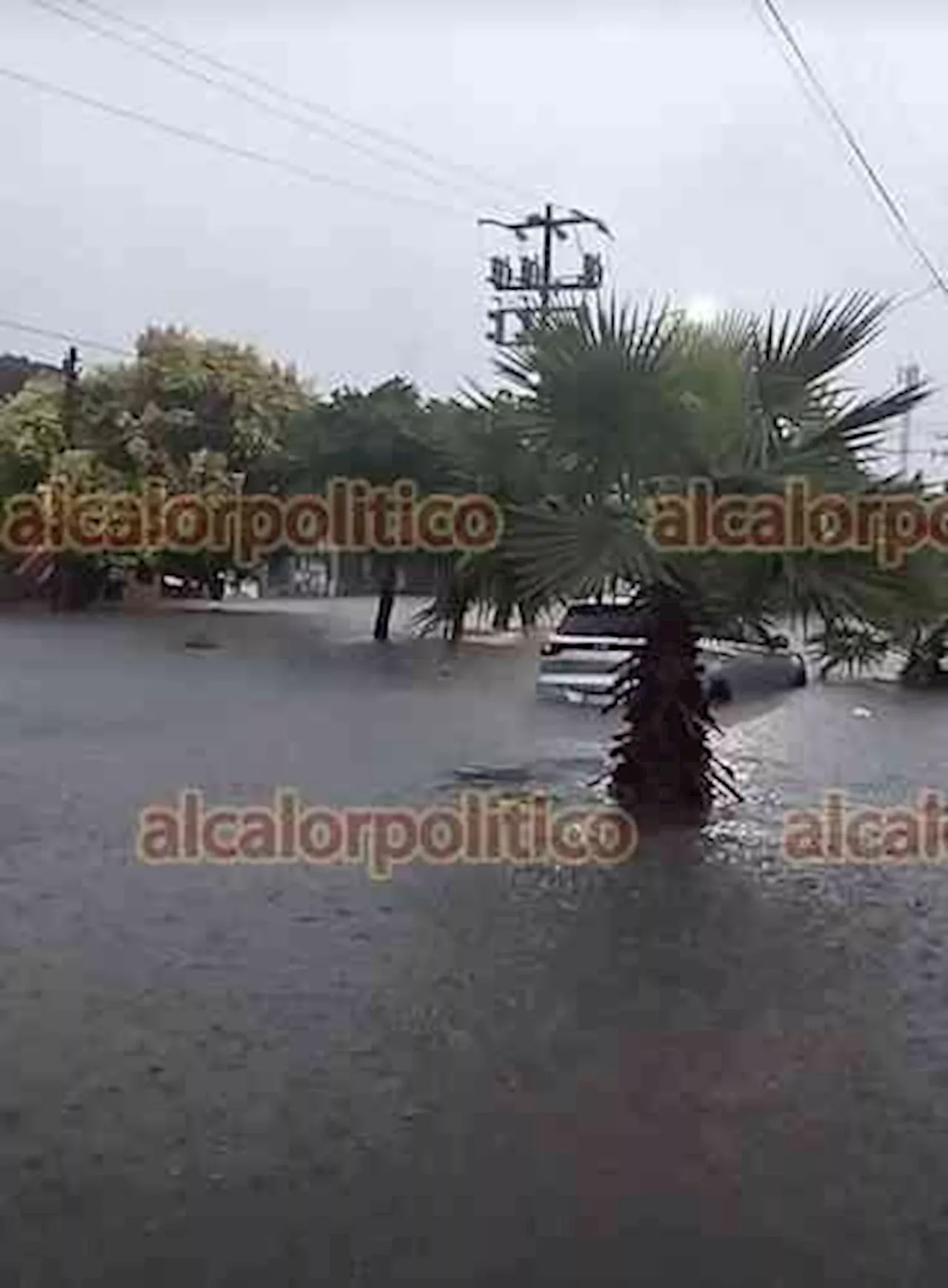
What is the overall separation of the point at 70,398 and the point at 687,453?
34.3m

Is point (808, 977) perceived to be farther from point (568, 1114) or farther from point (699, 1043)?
point (568, 1114)

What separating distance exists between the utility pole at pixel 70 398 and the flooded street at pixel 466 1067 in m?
31.6

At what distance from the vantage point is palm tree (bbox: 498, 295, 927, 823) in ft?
31.4

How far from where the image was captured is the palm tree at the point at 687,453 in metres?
9.57

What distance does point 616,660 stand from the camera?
642 inches

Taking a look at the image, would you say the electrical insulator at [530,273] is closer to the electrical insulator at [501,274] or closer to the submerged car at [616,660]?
the electrical insulator at [501,274]

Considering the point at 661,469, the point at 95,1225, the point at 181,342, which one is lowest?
the point at 95,1225

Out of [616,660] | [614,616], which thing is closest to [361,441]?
[616,660]

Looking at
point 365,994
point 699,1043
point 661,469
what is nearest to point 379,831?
point 661,469

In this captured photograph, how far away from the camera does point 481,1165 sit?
4.27m

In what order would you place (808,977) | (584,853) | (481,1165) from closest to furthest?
(481,1165) → (808,977) → (584,853)

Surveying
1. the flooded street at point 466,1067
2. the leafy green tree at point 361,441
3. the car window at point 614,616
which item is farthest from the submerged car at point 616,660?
the leafy green tree at point 361,441

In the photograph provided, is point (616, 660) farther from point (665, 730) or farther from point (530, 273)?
point (530, 273)

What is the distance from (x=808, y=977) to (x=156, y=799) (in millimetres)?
5647
